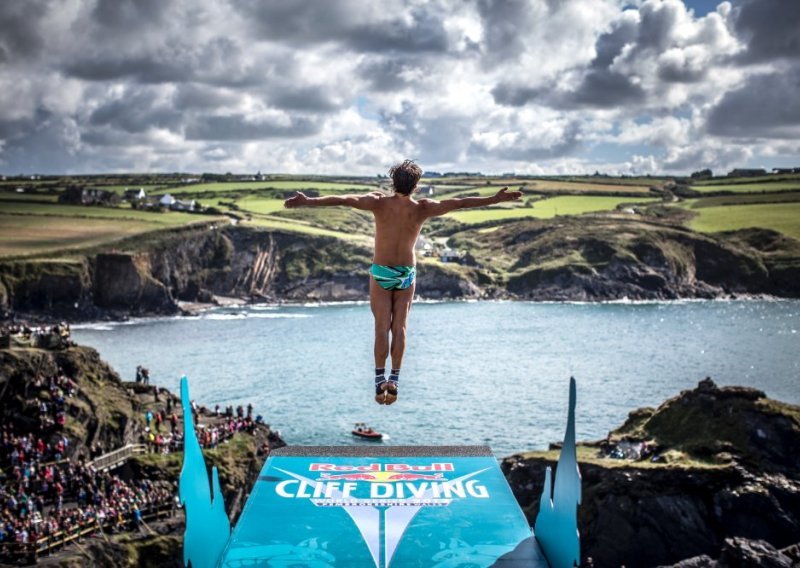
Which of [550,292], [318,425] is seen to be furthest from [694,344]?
[318,425]

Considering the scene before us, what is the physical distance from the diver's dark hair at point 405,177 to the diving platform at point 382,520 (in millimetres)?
4556

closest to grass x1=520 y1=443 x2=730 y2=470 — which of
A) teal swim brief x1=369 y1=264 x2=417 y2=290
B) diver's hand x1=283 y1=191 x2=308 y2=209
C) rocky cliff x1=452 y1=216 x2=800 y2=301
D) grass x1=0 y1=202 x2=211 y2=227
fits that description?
teal swim brief x1=369 y1=264 x2=417 y2=290

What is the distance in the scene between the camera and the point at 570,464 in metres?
12.9

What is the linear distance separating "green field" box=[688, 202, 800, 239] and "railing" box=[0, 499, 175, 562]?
148153 mm

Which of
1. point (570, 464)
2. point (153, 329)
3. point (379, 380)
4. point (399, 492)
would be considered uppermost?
point (379, 380)

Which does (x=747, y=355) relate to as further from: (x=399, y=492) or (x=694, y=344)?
(x=399, y=492)

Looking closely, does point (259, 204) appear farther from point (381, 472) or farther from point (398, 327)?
point (398, 327)

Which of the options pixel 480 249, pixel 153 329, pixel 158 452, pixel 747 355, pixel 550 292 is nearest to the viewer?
pixel 158 452

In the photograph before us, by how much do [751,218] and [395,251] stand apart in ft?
553

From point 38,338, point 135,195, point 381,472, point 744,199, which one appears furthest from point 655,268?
point 381,472

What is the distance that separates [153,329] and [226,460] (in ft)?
266

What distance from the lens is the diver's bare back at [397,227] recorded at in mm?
11266

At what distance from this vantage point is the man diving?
1126 cm

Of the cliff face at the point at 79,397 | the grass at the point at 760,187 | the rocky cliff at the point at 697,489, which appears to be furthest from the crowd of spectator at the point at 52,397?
the grass at the point at 760,187
